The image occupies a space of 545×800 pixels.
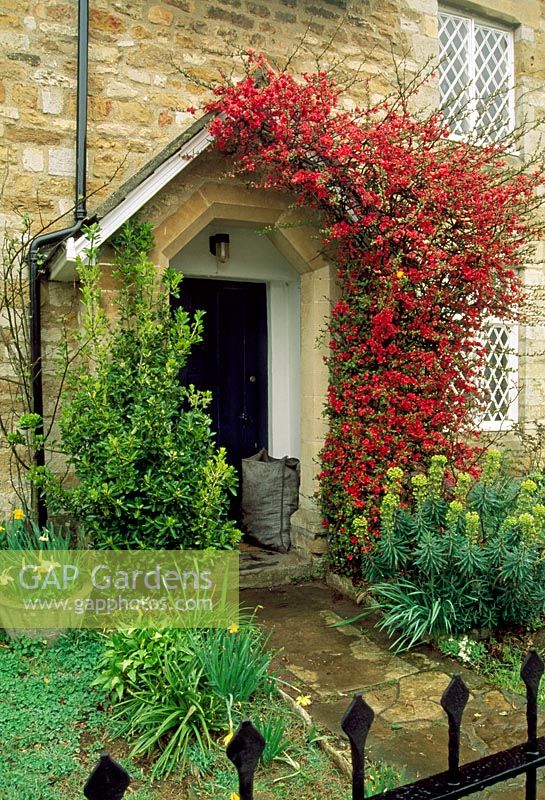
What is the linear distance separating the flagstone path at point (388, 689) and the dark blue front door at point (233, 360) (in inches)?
89.3

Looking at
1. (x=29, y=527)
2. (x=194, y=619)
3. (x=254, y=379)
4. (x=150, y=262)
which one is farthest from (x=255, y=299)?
(x=194, y=619)

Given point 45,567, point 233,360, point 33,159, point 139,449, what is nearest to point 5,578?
point 45,567

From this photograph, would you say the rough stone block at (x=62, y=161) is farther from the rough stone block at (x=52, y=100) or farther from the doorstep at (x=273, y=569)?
the doorstep at (x=273, y=569)

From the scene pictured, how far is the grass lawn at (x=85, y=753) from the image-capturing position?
117 inches

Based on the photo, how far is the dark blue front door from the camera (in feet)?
24.0

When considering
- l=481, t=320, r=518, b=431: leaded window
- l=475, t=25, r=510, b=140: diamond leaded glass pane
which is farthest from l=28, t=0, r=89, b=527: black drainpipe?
l=481, t=320, r=518, b=431: leaded window

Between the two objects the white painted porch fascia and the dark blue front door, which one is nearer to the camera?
the white painted porch fascia

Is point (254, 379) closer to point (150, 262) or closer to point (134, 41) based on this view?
point (150, 262)

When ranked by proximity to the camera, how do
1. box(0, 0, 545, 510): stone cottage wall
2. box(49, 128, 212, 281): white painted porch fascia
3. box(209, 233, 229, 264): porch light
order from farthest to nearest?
box(209, 233, 229, 264): porch light
box(0, 0, 545, 510): stone cottage wall
box(49, 128, 212, 281): white painted porch fascia

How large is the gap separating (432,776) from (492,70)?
826 cm

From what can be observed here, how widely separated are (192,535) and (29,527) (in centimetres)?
136

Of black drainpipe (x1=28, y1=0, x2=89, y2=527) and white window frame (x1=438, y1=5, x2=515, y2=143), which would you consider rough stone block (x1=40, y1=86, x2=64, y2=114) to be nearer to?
black drainpipe (x1=28, y1=0, x2=89, y2=527)

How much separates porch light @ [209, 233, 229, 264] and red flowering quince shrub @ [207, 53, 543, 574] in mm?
961

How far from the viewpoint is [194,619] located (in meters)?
3.96
